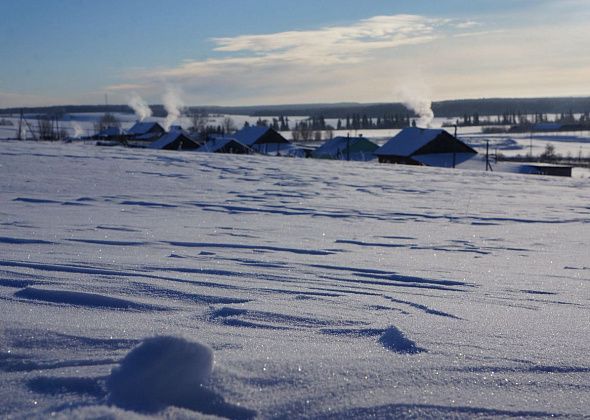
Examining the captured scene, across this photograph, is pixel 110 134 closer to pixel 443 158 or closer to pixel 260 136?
pixel 260 136

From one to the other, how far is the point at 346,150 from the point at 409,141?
9220mm

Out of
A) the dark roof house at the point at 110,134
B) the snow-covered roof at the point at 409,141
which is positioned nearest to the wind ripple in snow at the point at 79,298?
the snow-covered roof at the point at 409,141

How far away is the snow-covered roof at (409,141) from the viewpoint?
1303 inches

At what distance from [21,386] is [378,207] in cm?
692

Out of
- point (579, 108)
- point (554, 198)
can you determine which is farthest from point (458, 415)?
point (579, 108)

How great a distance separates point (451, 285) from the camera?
3.66 m

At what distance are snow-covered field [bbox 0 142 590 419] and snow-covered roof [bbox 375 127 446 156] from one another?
26.5 meters

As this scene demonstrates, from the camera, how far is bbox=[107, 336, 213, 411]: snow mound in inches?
63.8

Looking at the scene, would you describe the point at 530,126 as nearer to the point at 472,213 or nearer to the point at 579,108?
the point at 579,108

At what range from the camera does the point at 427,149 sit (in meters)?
33.1

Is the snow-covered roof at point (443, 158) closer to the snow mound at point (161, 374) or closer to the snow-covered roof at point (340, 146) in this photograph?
the snow-covered roof at point (340, 146)

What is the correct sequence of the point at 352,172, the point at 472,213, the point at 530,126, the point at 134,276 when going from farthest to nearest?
1. the point at 530,126
2. the point at 352,172
3. the point at 472,213
4. the point at 134,276

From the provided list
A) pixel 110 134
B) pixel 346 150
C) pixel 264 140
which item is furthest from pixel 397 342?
pixel 110 134

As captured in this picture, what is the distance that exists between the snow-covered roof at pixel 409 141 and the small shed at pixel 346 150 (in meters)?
5.36
